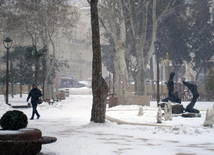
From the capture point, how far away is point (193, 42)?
5128 centimetres

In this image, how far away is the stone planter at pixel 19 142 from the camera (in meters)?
9.72

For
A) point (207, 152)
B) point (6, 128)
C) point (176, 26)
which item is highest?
point (176, 26)

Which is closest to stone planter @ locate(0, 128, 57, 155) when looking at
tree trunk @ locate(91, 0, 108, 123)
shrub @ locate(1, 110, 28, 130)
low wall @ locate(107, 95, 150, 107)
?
shrub @ locate(1, 110, 28, 130)

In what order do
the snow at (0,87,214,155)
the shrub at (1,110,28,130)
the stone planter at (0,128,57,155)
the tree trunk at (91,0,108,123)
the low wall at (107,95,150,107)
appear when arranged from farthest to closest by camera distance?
the low wall at (107,95,150,107)
the tree trunk at (91,0,108,123)
the snow at (0,87,214,155)
the shrub at (1,110,28,130)
the stone planter at (0,128,57,155)

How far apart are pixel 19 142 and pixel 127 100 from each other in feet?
74.2

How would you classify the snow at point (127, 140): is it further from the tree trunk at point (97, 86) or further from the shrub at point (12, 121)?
the shrub at point (12, 121)

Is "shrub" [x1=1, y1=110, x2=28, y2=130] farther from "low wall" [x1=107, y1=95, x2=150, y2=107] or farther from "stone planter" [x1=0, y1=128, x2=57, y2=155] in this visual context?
"low wall" [x1=107, y1=95, x2=150, y2=107]

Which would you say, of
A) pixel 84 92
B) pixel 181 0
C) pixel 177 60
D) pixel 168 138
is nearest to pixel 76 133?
pixel 168 138

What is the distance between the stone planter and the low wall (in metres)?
22.0

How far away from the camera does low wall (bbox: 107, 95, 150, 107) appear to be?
3206 cm

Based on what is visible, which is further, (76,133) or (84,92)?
(84,92)

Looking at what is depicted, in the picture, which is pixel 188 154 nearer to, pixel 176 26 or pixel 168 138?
pixel 168 138

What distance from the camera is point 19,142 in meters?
9.70

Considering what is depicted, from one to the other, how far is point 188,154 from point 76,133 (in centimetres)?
533
